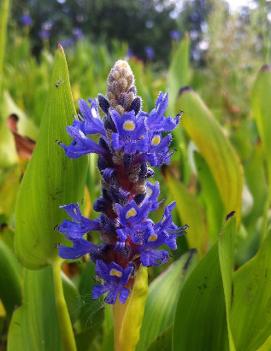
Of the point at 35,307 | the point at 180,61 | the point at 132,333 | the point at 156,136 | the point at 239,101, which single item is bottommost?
the point at 132,333

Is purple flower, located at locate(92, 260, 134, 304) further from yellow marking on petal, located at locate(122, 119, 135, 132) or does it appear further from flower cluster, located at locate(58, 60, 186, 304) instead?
yellow marking on petal, located at locate(122, 119, 135, 132)

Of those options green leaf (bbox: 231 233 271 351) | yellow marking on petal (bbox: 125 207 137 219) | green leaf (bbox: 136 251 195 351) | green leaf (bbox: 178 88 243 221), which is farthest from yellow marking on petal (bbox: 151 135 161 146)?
green leaf (bbox: 178 88 243 221)

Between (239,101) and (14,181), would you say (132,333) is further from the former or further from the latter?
(239,101)

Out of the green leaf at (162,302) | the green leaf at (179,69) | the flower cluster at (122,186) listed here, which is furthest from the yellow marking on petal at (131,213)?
the green leaf at (179,69)

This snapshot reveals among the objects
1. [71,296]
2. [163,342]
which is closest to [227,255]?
[163,342]

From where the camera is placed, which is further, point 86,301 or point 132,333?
point 86,301

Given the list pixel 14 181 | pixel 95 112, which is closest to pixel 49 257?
pixel 95 112
